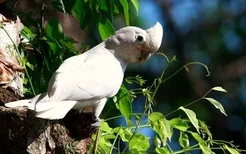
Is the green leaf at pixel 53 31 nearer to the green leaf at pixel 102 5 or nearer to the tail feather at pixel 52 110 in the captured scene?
the green leaf at pixel 102 5

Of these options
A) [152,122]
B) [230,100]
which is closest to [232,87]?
[230,100]

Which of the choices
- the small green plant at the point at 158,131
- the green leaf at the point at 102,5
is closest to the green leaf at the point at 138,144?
the small green plant at the point at 158,131

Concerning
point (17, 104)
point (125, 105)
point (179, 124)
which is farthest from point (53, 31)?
point (17, 104)

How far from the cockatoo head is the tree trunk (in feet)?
0.33

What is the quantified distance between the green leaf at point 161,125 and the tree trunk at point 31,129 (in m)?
0.12

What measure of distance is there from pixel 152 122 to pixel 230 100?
1702 mm

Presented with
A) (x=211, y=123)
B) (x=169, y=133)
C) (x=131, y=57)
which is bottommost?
(x=211, y=123)

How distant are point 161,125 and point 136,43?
0.12 metres

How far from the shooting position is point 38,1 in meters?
1.29

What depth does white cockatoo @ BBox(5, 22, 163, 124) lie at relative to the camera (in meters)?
0.83

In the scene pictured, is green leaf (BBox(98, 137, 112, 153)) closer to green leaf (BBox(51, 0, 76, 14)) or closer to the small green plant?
the small green plant

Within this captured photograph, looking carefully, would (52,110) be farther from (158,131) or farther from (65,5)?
(65,5)

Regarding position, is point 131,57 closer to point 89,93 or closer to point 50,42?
point 89,93

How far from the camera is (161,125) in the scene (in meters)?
1.01
